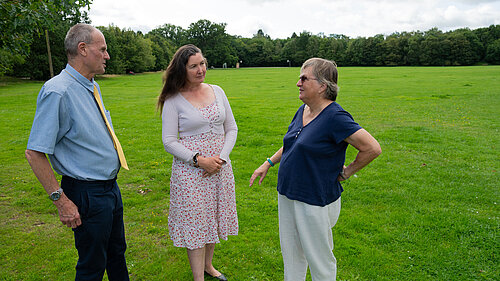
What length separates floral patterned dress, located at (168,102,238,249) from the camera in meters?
3.30

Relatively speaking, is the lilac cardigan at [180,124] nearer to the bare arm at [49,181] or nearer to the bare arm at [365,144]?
the bare arm at [49,181]

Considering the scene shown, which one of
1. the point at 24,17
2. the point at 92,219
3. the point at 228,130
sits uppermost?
the point at 24,17

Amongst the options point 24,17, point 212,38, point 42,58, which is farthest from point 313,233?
point 212,38

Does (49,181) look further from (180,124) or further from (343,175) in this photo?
(343,175)

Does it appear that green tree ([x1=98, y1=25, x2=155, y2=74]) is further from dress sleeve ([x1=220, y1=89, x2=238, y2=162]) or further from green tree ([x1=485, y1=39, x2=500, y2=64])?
green tree ([x1=485, y1=39, x2=500, y2=64])

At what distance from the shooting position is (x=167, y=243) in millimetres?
4672

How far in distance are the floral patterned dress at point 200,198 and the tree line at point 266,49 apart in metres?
39.5

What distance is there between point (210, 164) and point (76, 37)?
1.60 metres

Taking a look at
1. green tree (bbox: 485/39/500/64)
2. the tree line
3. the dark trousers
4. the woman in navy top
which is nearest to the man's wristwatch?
the dark trousers

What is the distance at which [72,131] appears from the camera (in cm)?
254

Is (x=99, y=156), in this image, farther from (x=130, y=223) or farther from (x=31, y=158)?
(x=130, y=223)

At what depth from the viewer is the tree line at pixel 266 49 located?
143ft

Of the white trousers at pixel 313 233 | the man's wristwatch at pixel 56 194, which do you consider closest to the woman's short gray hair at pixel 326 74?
the white trousers at pixel 313 233

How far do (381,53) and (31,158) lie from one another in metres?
101
